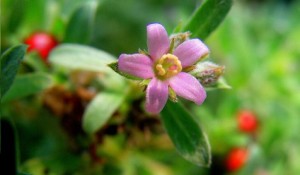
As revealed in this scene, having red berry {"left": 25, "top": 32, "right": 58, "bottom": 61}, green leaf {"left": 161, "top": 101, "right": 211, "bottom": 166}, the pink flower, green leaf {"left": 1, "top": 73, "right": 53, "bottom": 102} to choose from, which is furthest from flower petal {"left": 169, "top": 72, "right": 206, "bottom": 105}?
red berry {"left": 25, "top": 32, "right": 58, "bottom": 61}

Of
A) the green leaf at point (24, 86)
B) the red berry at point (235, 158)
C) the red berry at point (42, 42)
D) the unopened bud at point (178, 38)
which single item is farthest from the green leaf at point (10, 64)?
the red berry at point (235, 158)

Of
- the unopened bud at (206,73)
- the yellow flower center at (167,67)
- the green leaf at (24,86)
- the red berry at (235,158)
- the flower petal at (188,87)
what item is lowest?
the green leaf at (24,86)

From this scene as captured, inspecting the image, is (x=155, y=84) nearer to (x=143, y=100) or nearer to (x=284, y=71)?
(x=143, y=100)

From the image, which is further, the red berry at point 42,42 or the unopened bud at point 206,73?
the red berry at point 42,42

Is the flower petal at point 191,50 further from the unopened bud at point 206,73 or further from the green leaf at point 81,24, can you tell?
the green leaf at point 81,24

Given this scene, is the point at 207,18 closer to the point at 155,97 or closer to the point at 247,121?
the point at 155,97

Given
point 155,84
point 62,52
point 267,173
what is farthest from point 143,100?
point 267,173

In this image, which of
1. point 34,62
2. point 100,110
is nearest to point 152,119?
point 100,110

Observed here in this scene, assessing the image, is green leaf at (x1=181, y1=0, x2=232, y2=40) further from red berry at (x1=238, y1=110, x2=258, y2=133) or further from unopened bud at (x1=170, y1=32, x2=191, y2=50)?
red berry at (x1=238, y1=110, x2=258, y2=133)
